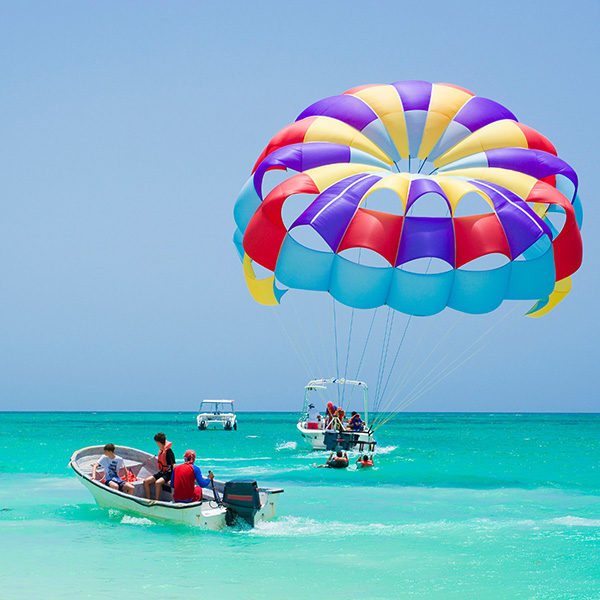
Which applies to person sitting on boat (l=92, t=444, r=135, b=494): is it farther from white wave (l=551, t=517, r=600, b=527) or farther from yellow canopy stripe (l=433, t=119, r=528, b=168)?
yellow canopy stripe (l=433, t=119, r=528, b=168)

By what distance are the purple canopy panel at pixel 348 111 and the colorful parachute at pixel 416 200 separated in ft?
0.07

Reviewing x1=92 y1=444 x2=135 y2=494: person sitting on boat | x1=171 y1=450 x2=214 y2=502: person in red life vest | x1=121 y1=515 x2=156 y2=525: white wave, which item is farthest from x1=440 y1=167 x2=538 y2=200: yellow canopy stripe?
x1=121 y1=515 x2=156 y2=525: white wave

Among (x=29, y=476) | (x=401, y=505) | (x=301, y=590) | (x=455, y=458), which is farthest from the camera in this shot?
(x=455, y=458)

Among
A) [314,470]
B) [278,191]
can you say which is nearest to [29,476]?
[314,470]

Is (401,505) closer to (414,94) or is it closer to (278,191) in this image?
(278,191)

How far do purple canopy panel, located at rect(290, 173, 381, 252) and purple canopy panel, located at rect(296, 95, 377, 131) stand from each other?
194 centimetres

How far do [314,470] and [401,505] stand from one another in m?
6.57

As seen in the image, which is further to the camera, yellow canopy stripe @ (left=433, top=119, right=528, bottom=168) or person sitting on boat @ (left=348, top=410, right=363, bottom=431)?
person sitting on boat @ (left=348, top=410, right=363, bottom=431)

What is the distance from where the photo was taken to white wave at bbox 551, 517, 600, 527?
42.8 feet

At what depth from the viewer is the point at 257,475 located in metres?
20.5

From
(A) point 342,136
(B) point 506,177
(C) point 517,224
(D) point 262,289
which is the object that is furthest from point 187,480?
(B) point 506,177

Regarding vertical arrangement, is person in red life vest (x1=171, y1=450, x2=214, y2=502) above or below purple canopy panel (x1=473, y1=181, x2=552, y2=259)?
below

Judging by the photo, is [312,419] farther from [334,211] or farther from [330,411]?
[334,211]

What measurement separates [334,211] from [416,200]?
52.0 inches
